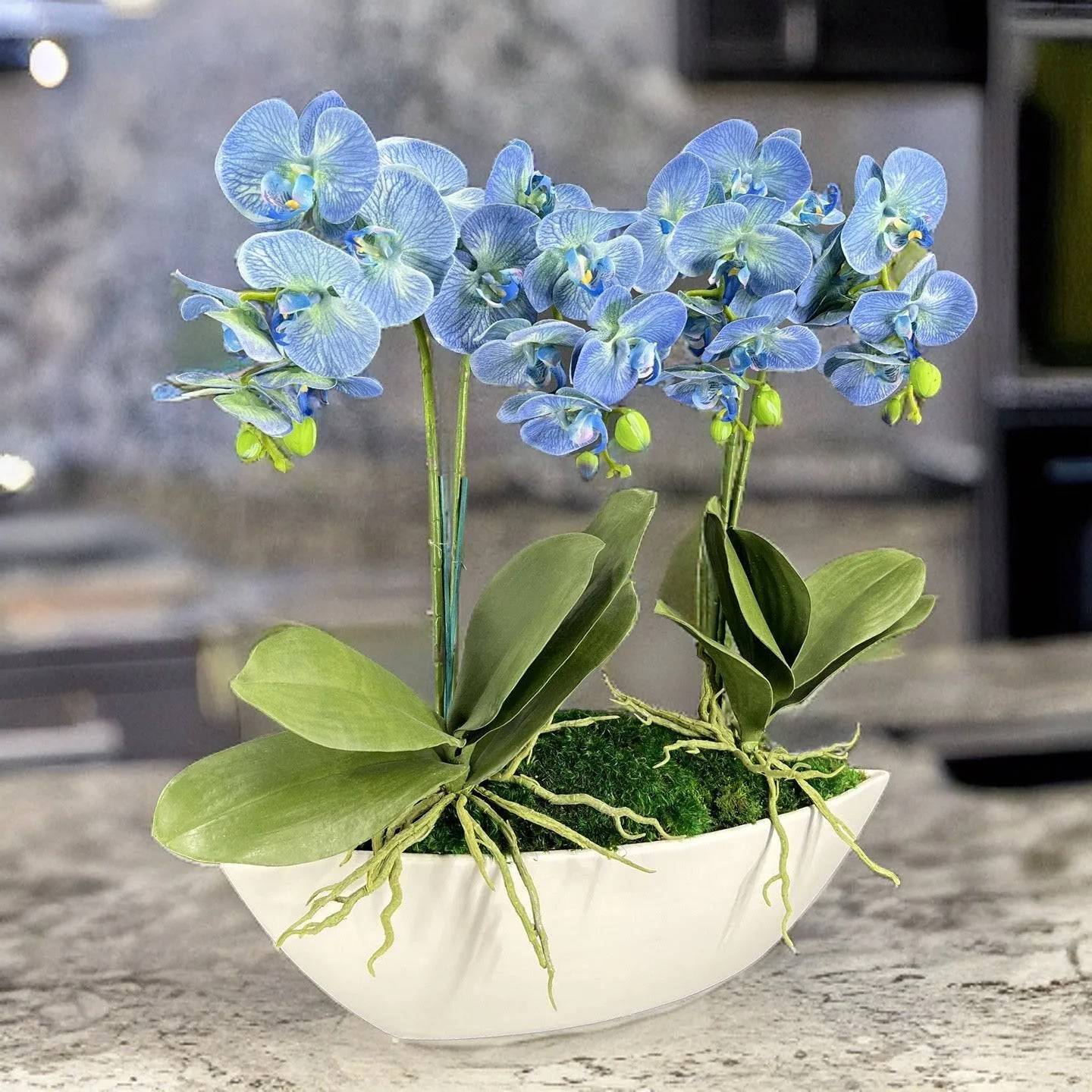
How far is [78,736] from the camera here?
2.18 metres

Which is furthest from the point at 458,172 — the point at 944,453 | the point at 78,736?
the point at 944,453

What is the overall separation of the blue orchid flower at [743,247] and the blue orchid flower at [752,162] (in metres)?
0.01

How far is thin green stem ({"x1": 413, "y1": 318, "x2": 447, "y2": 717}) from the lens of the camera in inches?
17.4

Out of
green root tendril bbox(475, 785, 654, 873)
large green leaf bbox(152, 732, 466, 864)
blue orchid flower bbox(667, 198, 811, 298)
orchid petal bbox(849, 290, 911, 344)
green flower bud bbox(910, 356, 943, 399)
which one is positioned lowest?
green root tendril bbox(475, 785, 654, 873)

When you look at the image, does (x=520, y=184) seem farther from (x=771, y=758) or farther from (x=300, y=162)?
(x=771, y=758)

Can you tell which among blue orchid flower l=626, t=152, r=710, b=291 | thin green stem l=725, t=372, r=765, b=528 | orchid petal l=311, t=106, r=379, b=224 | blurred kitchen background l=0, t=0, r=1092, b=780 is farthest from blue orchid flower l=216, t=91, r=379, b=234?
blurred kitchen background l=0, t=0, r=1092, b=780

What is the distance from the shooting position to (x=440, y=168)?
425mm

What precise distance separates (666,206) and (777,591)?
174 mm

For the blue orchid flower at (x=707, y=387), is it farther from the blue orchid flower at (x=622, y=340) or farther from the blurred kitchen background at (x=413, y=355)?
the blurred kitchen background at (x=413, y=355)

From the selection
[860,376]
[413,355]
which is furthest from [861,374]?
[413,355]

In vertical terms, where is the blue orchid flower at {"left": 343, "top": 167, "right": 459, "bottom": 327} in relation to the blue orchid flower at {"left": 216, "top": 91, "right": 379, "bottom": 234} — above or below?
below

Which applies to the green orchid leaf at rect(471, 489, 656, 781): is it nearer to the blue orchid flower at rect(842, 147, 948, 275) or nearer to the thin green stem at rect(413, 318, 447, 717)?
the thin green stem at rect(413, 318, 447, 717)

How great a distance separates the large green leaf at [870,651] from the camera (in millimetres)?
520

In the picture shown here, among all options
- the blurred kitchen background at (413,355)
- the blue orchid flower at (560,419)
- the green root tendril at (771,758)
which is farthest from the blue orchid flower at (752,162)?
the blurred kitchen background at (413,355)
